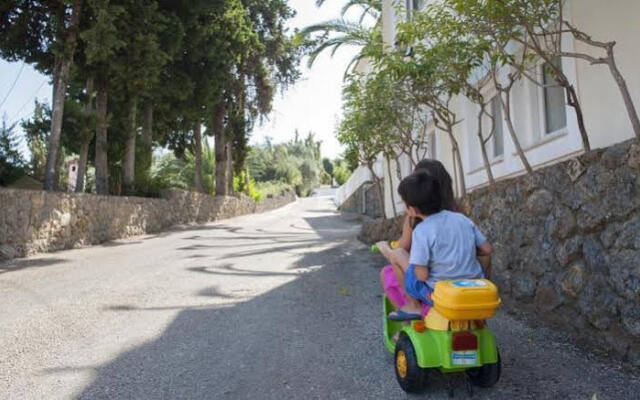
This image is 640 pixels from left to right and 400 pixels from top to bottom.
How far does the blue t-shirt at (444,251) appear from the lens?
3131 millimetres

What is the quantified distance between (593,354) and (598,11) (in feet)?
11.5

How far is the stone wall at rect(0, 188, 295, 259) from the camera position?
33.0 feet

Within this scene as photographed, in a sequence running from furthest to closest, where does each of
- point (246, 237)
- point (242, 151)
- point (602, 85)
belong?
point (242, 151) < point (246, 237) < point (602, 85)

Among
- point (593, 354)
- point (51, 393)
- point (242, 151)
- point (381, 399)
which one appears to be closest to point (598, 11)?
point (593, 354)

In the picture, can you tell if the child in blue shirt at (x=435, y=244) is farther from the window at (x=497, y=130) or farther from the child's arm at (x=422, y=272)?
the window at (x=497, y=130)

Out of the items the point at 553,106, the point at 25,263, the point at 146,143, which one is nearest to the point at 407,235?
the point at 553,106

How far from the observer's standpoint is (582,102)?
219 inches

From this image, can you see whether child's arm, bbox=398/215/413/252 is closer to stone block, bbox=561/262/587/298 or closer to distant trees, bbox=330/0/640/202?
stone block, bbox=561/262/587/298

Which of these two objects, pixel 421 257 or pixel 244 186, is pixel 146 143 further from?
pixel 421 257

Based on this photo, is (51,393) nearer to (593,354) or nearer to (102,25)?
(593,354)

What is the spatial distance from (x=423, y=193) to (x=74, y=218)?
36.3ft

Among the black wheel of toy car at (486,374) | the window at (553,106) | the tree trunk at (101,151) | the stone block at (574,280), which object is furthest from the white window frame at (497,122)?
the tree trunk at (101,151)

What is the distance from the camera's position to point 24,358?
409cm

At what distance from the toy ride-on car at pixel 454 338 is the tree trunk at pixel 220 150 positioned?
21.6 meters
